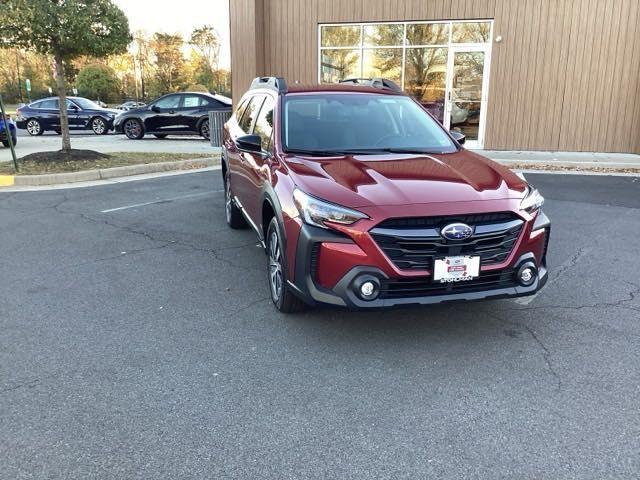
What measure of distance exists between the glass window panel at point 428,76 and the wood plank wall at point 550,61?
90 centimetres

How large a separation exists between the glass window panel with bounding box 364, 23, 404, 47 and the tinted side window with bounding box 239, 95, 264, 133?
31.9ft

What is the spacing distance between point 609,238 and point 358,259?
4308 mm

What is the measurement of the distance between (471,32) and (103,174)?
9611mm

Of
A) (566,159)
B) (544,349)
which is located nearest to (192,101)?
(566,159)

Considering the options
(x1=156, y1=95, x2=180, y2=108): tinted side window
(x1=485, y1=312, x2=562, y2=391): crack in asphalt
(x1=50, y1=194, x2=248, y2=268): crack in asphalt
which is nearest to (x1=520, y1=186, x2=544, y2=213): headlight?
(x1=485, y1=312, x2=562, y2=391): crack in asphalt

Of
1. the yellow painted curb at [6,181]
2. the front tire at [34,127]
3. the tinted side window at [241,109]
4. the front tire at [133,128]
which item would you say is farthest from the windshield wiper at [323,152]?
the front tire at [34,127]

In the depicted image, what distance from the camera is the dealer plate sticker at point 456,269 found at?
11.6ft

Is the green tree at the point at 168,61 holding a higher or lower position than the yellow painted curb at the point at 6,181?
higher

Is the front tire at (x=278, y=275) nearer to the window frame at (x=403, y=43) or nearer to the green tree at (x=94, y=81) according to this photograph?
the window frame at (x=403, y=43)

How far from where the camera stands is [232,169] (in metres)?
6.42

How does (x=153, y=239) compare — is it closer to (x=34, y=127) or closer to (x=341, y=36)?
(x=341, y=36)

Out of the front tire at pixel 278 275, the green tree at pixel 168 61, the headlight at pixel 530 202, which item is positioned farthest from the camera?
the green tree at pixel 168 61

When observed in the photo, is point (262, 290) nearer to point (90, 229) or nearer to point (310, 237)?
point (310, 237)

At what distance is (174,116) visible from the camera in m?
17.5
